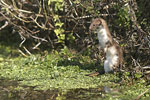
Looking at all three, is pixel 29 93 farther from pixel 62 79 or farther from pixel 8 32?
pixel 8 32

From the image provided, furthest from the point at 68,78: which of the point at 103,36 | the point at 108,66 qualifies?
the point at 103,36

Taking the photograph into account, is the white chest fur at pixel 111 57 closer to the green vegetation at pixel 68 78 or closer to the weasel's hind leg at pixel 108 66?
the weasel's hind leg at pixel 108 66

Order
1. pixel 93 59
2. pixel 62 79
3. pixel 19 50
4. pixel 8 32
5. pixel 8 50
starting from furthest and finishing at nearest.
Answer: pixel 8 32 < pixel 8 50 < pixel 19 50 < pixel 93 59 < pixel 62 79

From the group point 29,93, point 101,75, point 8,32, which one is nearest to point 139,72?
point 101,75

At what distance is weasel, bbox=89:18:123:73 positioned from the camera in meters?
6.24

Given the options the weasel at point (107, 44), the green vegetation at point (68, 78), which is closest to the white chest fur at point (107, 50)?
the weasel at point (107, 44)

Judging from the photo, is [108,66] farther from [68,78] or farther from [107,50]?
[68,78]

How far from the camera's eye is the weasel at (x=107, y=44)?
246 inches

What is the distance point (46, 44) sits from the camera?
8.93 metres

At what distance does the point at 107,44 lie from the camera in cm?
624

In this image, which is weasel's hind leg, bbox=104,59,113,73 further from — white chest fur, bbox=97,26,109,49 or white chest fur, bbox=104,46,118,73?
white chest fur, bbox=97,26,109,49

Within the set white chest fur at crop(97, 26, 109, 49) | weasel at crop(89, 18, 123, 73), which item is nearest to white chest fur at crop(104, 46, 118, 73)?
weasel at crop(89, 18, 123, 73)

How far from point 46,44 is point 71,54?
1.30m

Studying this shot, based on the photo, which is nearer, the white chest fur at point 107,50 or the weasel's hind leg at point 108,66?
the white chest fur at point 107,50
